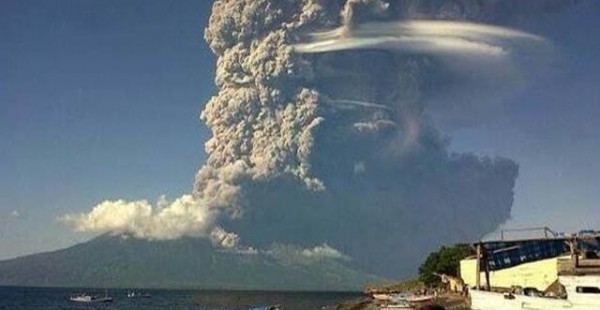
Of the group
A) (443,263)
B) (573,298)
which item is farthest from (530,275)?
(443,263)

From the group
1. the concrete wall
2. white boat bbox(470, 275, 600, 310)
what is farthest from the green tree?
white boat bbox(470, 275, 600, 310)

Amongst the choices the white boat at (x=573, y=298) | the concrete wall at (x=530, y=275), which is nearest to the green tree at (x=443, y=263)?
the concrete wall at (x=530, y=275)

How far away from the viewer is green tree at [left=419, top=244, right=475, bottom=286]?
101 meters

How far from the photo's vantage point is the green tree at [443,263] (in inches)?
3991

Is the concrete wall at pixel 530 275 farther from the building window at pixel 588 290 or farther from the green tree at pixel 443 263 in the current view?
the green tree at pixel 443 263

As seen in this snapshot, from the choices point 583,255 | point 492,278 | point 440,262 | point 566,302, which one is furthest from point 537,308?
point 440,262

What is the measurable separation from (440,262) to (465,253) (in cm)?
333

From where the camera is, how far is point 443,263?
102250 mm

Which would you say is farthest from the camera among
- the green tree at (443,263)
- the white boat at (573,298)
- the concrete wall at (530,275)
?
the green tree at (443,263)

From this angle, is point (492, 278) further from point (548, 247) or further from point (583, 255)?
point (583, 255)

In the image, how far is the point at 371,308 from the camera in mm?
80188

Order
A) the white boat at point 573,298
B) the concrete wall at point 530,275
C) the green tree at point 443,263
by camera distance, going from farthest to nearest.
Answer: the green tree at point 443,263, the concrete wall at point 530,275, the white boat at point 573,298

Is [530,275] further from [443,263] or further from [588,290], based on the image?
[443,263]

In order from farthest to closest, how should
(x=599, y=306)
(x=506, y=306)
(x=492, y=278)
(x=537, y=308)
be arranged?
(x=492, y=278)
(x=506, y=306)
(x=537, y=308)
(x=599, y=306)
